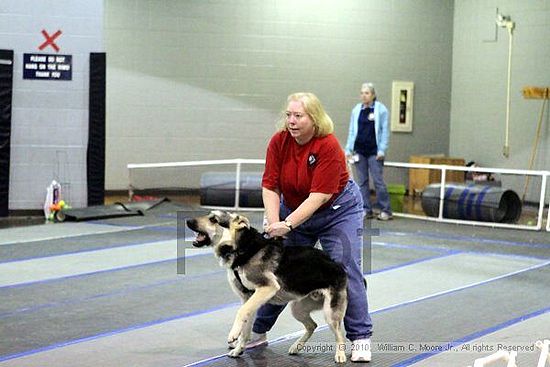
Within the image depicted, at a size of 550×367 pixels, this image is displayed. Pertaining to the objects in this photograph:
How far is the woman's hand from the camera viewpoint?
4.99 meters

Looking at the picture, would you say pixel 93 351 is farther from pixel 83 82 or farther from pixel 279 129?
pixel 83 82

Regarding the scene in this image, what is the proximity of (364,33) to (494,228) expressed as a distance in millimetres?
5728

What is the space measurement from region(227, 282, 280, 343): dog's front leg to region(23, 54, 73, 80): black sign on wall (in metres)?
8.05

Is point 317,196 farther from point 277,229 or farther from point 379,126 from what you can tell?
point 379,126

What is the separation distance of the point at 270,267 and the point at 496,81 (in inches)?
453

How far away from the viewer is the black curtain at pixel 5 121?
11984 mm

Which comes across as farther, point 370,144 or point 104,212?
point 370,144

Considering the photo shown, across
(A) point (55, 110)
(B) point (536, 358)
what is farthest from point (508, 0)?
(B) point (536, 358)

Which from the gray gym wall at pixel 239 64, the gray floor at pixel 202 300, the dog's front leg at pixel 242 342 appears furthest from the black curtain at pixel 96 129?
the dog's front leg at pixel 242 342

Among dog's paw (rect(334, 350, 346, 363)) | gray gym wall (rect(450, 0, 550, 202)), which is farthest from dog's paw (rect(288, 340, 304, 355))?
gray gym wall (rect(450, 0, 550, 202))

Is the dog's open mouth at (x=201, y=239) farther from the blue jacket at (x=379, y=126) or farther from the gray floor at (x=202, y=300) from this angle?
the blue jacket at (x=379, y=126)

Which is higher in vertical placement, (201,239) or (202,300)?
(201,239)

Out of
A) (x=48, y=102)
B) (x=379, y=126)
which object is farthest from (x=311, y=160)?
(x=48, y=102)

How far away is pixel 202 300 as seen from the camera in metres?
6.87
